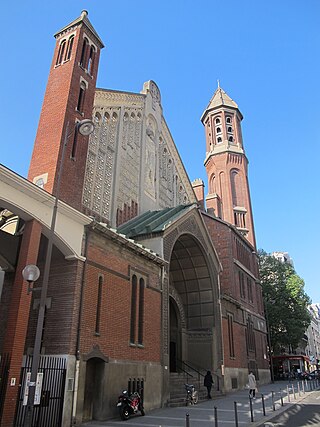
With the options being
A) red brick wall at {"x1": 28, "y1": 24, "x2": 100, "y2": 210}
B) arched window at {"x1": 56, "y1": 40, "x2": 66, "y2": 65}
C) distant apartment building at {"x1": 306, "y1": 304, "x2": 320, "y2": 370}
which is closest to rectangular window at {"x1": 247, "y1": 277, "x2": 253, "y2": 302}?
red brick wall at {"x1": 28, "y1": 24, "x2": 100, "y2": 210}

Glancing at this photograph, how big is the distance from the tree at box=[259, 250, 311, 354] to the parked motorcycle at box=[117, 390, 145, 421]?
34.4 metres

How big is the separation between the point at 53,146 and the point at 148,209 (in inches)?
424

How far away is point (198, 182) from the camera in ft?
124

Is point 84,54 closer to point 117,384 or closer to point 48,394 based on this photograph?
point 117,384

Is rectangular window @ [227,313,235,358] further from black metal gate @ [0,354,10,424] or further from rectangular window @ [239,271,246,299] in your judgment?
black metal gate @ [0,354,10,424]

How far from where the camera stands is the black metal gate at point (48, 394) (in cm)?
1101

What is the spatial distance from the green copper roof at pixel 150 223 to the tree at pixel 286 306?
27922 mm

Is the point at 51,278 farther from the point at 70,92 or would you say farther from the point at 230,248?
the point at 230,248

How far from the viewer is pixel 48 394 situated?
38.0 ft

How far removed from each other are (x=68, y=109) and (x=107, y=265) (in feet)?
27.9

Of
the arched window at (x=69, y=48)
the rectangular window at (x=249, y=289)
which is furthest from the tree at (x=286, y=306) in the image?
the arched window at (x=69, y=48)

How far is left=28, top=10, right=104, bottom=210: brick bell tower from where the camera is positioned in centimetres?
1723

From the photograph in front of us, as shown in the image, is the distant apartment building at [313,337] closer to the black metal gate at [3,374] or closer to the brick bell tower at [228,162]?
the brick bell tower at [228,162]

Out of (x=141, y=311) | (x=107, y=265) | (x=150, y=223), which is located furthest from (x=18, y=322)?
A: (x=150, y=223)
